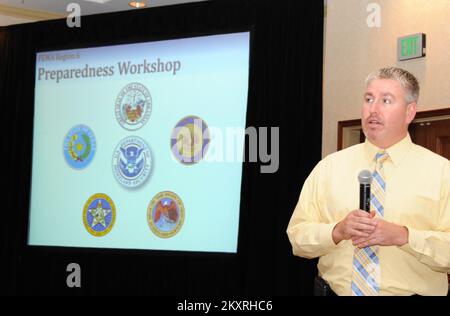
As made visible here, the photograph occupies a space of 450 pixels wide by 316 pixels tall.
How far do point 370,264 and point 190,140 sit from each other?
12.2ft

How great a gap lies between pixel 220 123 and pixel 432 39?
5.99 feet

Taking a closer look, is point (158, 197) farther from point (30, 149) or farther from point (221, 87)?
point (30, 149)

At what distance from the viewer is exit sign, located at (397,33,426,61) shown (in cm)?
450

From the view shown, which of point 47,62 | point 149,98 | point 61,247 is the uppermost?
Answer: point 47,62

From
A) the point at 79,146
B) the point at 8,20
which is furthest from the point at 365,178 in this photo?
the point at 8,20

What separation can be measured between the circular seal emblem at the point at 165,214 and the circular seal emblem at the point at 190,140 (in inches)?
13.6

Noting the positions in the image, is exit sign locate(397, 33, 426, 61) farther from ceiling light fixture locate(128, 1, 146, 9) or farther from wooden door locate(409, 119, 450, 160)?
ceiling light fixture locate(128, 1, 146, 9)

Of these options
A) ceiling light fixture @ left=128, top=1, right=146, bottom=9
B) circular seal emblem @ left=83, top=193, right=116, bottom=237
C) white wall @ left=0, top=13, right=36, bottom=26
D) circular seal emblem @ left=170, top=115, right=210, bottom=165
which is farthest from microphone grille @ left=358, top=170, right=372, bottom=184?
white wall @ left=0, top=13, right=36, bottom=26

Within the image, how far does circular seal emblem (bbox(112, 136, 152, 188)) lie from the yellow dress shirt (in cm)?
374

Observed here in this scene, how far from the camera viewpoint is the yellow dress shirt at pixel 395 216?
1.84 metres

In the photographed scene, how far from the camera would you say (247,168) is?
5277mm

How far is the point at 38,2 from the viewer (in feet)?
24.0

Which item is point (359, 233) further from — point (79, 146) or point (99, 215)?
point (79, 146)
